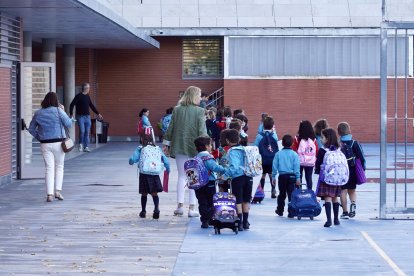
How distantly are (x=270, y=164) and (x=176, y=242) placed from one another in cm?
558

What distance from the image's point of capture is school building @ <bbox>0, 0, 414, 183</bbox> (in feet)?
135

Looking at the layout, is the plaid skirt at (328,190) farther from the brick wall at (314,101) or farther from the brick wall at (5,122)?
the brick wall at (314,101)

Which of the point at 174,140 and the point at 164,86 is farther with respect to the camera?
the point at 164,86

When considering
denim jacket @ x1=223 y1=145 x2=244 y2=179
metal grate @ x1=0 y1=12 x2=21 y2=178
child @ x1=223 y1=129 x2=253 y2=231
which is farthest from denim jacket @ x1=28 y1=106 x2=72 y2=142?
denim jacket @ x1=223 y1=145 x2=244 y2=179

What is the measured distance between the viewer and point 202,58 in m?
43.1

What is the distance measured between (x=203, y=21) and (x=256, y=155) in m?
28.7

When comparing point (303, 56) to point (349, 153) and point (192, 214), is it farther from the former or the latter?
point (192, 214)

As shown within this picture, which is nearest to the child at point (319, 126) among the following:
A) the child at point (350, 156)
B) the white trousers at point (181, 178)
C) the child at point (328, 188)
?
the child at point (350, 156)

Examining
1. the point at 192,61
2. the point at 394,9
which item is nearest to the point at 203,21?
the point at 192,61

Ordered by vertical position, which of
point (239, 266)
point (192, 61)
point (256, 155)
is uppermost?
point (192, 61)

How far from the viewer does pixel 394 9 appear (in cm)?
4344

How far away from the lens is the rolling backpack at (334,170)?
15258 mm

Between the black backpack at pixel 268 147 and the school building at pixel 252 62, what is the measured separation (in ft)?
62.3

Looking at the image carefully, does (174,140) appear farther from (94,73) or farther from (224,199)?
(94,73)
